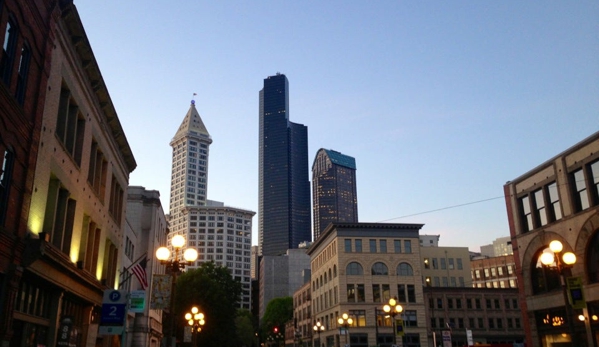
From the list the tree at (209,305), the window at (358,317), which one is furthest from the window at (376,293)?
the tree at (209,305)

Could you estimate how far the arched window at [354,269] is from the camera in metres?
79.9

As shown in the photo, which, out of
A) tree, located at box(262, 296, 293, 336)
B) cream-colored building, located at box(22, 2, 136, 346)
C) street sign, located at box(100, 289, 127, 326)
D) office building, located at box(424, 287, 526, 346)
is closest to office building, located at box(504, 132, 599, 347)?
street sign, located at box(100, 289, 127, 326)

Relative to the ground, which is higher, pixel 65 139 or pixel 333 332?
pixel 65 139

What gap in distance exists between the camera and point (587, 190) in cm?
3341

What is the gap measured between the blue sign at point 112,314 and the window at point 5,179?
7056 mm

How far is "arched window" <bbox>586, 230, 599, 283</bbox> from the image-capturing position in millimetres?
32562

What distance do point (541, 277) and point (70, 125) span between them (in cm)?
3457

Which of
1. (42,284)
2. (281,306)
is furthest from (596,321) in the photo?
(281,306)

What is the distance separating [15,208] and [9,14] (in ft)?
19.5

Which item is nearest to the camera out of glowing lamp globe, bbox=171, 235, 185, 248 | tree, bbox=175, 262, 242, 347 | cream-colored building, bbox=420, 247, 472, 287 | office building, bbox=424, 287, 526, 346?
glowing lamp globe, bbox=171, 235, 185, 248

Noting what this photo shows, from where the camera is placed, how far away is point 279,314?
5699 inches

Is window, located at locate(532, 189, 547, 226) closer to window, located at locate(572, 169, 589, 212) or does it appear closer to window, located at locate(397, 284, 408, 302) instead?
window, located at locate(572, 169, 589, 212)

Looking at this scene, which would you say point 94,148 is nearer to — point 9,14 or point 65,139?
point 65,139

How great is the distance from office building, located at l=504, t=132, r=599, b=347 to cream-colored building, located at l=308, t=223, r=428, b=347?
38315 millimetres
